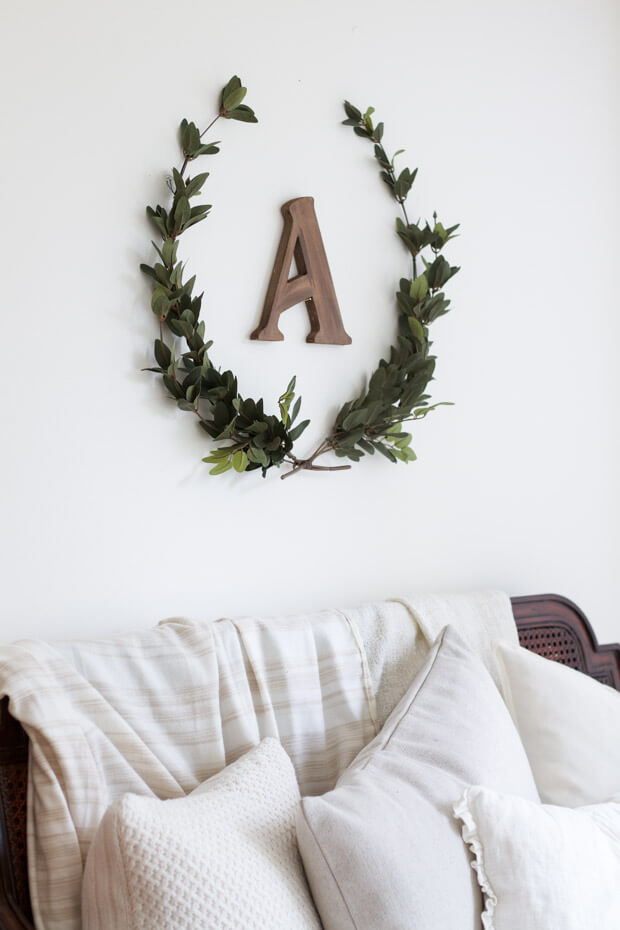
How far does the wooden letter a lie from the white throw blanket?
517mm

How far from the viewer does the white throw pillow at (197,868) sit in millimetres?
874

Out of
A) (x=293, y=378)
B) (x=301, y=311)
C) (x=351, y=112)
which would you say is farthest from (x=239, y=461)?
(x=351, y=112)

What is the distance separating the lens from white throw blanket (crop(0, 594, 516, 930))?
3.36 ft

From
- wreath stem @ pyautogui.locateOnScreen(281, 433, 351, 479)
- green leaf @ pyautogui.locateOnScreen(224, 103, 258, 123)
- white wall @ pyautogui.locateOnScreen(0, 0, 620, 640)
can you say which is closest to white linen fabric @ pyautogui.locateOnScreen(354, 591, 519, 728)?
white wall @ pyautogui.locateOnScreen(0, 0, 620, 640)

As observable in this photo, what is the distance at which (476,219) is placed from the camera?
1850mm

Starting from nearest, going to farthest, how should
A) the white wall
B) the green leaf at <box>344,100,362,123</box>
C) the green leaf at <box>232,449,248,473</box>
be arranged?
the white wall
the green leaf at <box>232,449,248,473</box>
the green leaf at <box>344,100,362,123</box>

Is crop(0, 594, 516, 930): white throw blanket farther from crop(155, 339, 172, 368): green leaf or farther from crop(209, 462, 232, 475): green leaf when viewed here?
crop(155, 339, 172, 368): green leaf

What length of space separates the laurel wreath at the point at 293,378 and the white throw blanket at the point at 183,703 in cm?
31

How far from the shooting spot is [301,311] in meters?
1.58

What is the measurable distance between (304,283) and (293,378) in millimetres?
193

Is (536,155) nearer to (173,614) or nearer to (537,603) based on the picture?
(537,603)

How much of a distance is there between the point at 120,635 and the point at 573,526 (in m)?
1.18

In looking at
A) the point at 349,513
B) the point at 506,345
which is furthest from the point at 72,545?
the point at 506,345

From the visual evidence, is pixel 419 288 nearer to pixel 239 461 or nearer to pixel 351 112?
pixel 351 112
